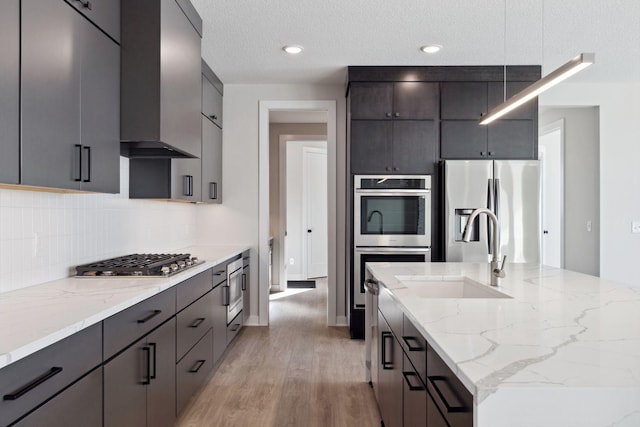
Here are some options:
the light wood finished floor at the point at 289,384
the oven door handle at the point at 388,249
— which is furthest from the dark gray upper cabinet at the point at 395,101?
the light wood finished floor at the point at 289,384

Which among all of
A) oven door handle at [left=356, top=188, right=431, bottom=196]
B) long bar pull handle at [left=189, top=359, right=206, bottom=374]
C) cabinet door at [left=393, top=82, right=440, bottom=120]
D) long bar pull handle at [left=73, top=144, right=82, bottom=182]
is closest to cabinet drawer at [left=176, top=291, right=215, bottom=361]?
long bar pull handle at [left=189, top=359, right=206, bottom=374]

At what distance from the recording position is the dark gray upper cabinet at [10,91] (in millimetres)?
1382

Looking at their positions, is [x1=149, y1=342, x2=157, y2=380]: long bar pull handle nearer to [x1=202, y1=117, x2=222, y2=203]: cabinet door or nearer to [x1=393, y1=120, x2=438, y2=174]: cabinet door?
[x1=202, y1=117, x2=222, y2=203]: cabinet door

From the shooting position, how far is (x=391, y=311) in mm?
2014

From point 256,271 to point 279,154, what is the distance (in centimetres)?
230

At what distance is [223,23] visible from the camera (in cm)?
312

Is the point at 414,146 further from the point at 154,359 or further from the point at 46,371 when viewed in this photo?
the point at 46,371

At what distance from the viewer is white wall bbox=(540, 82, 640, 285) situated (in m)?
4.60

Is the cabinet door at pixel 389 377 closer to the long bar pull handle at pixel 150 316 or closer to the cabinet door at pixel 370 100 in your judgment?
the long bar pull handle at pixel 150 316

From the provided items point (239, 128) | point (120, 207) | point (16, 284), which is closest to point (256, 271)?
point (239, 128)

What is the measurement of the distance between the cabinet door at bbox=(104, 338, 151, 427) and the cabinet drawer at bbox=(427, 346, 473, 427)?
3.68ft

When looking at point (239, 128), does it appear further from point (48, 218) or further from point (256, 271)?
point (48, 218)

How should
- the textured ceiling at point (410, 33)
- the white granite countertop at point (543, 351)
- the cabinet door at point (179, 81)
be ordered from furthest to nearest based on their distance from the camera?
the textured ceiling at point (410, 33) < the cabinet door at point (179, 81) < the white granite countertop at point (543, 351)

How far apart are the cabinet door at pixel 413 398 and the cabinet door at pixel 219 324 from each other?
1.79 metres
